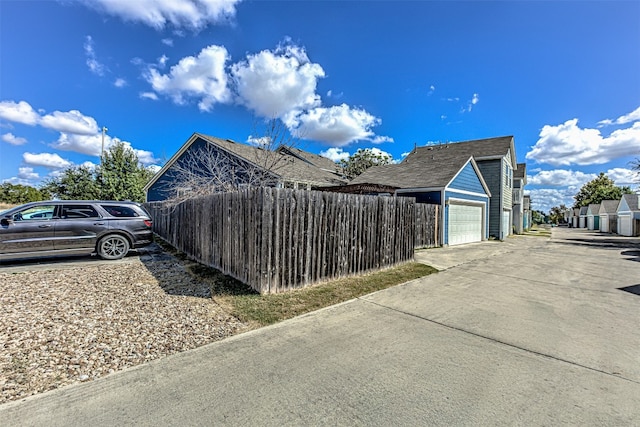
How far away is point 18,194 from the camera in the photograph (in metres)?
31.0

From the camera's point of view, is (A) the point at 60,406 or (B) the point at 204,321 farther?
(B) the point at 204,321

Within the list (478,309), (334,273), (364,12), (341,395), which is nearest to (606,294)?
(478,309)

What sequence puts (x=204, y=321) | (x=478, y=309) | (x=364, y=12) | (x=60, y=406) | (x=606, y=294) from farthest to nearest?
(x=364, y=12) → (x=606, y=294) → (x=478, y=309) → (x=204, y=321) → (x=60, y=406)

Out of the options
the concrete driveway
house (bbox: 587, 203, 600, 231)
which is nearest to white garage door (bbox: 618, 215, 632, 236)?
house (bbox: 587, 203, 600, 231)

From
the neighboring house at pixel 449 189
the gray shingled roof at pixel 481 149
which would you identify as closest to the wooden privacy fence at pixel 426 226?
the neighboring house at pixel 449 189

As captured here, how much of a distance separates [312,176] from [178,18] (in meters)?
9.77

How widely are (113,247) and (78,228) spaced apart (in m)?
1.02

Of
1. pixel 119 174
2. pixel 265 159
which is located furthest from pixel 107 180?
pixel 265 159

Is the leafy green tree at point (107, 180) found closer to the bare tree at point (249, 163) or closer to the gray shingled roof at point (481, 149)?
the bare tree at point (249, 163)

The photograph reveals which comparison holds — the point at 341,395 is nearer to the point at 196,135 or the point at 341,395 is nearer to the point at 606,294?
the point at 606,294

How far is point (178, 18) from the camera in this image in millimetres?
9742

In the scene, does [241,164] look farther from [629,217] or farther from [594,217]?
[594,217]

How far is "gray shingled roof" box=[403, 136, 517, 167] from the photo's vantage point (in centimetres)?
1998

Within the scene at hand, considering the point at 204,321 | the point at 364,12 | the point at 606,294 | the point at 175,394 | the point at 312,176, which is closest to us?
the point at 175,394
